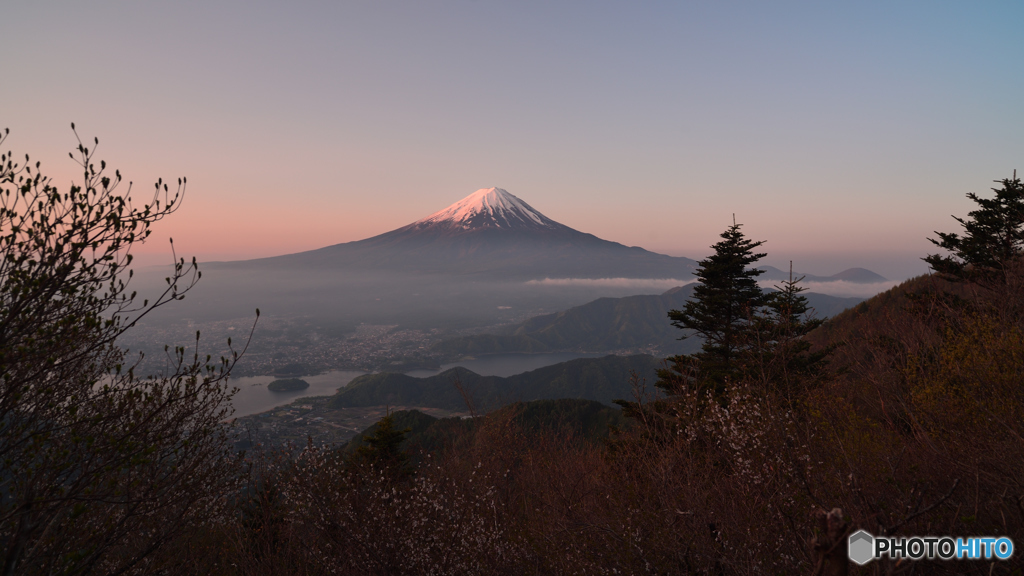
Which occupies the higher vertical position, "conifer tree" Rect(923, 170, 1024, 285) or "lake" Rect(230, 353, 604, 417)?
"conifer tree" Rect(923, 170, 1024, 285)

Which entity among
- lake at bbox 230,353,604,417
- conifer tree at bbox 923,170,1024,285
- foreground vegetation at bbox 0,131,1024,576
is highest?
conifer tree at bbox 923,170,1024,285

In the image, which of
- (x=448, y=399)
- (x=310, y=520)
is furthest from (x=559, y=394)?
(x=310, y=520)

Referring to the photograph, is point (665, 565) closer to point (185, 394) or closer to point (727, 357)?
point (185, 394)

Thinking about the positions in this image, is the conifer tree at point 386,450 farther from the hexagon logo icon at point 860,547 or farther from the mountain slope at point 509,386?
the mountain slope at point 509,386

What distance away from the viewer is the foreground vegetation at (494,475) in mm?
5109

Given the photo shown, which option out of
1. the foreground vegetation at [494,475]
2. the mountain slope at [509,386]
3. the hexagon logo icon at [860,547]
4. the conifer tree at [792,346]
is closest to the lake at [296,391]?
the mountain slope at [509,386]

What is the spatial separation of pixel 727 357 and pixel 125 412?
73.5 ft

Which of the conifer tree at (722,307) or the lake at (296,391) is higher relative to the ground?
the conifer tree at (722,307)

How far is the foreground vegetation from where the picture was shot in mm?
5109

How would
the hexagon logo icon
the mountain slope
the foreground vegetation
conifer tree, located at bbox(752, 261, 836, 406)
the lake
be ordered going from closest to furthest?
the hexagon logo icon, the foreground vegetation, conifer tree, located at bbox(752, 261, 836, 406), the lake, the mountain slope

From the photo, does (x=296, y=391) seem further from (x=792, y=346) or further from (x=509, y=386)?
(x=792, y=346)

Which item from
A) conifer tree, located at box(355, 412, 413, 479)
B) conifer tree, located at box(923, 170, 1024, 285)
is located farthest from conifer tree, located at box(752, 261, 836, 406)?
conifer tree, located at box(355, 412, 413, 479)

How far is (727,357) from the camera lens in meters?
21.1

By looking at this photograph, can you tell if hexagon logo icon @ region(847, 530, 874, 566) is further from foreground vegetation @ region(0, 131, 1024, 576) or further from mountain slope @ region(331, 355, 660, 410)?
mountain slope @ region(331, 355, 660, 410)
